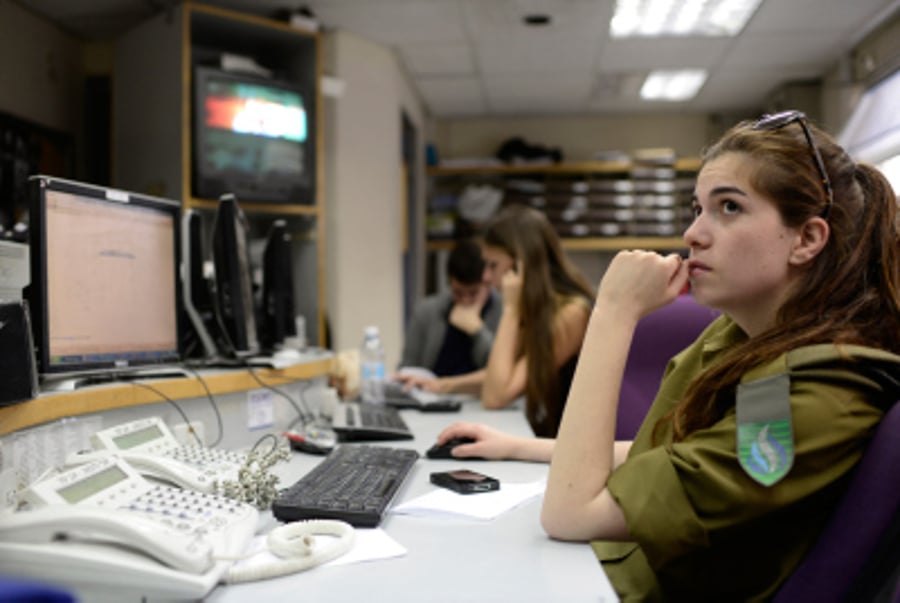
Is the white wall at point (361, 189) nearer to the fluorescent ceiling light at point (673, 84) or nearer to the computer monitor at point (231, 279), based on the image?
the fluorescent ceiling light at point (673, 84)

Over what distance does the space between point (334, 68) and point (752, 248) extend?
3.26 m

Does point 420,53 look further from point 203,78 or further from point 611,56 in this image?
point 203,78

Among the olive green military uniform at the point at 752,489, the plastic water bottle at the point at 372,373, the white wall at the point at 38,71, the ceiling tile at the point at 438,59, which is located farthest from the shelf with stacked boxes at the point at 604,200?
the olive green military uniform at the point at 752,489

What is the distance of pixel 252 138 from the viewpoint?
3227mm

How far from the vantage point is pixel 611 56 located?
13.7ft

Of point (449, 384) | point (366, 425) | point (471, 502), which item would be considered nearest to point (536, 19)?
point (449, 384)

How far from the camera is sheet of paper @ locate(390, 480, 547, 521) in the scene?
1048 millimetres

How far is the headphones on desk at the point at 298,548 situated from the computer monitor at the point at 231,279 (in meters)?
0.86

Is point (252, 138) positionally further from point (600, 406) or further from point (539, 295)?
point (600, 406)

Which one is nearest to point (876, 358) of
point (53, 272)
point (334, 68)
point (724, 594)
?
point (724, 594)

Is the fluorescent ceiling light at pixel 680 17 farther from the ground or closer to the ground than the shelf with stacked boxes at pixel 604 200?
farther from the ground

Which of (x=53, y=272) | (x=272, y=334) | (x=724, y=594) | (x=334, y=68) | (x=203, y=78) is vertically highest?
(x=334, y=68)

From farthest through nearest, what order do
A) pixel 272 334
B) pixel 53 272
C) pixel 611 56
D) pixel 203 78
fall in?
1. pixel 611 56
2. pixel 203 78
3. pixel 272 334
4. pixel 53 272

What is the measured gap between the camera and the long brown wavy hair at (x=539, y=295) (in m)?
2.14
